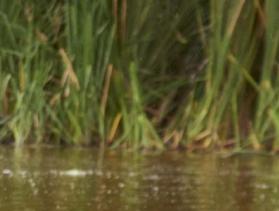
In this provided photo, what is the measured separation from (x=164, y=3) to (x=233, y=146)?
99 cm

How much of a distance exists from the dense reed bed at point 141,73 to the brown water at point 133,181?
0.18 meters

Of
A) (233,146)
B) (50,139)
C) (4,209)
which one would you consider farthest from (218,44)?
(4,209)

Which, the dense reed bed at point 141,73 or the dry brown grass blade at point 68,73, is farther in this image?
the dry brown grass blade at point 68,73

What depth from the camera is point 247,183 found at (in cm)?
518

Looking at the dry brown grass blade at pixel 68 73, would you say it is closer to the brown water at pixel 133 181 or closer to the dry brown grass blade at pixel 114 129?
the dry brown grass blade at pixel 114 129

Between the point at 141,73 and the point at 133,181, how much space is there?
1.43 metres

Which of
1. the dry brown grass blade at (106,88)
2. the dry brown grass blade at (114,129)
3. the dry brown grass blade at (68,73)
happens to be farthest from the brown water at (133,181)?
the dry brown grass blade at (68,73)

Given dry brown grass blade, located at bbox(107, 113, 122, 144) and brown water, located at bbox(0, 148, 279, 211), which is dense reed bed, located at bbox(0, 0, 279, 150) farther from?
brown water, located at bbox(0, 148, 279, 211)

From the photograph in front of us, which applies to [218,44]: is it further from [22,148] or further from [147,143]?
[22,148]

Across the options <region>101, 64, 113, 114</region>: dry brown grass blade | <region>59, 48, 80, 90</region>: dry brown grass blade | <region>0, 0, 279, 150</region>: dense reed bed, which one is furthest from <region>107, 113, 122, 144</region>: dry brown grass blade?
<region>59, 48, 80, 90</region>: dry brown grass blade

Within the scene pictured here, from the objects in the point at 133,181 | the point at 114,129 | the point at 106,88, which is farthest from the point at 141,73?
the point at 133,181

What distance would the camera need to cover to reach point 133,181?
5215 mm

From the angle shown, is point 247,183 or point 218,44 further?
point 218,44

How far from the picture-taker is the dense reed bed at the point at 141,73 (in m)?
6.15
